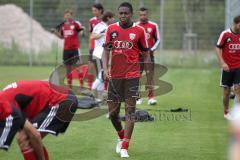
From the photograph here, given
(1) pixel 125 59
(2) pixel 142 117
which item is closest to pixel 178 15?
(2) pixel 142 117

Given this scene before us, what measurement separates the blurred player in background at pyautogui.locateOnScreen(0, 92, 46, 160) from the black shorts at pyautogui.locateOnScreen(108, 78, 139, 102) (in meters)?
2.57

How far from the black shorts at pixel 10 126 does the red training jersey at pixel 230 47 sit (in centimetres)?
641

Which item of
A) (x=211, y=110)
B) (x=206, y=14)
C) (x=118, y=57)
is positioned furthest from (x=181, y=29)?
(x=118, y=57)

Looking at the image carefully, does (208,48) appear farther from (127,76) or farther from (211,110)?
(127,76)

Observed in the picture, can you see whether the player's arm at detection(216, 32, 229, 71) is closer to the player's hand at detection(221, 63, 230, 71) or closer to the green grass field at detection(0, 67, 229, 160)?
the player's hand at detection(221, 63, 230, 71)

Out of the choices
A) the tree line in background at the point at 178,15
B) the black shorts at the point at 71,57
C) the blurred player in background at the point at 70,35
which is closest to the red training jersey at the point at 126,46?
the black shorts at the point at 71,57

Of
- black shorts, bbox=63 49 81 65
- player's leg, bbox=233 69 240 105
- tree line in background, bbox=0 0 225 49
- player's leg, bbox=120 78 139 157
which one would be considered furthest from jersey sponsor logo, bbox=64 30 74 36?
tree line in background, bbox=0 0 225 49

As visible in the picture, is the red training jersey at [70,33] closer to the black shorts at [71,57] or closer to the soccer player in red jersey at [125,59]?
the black shorts at [71,57]

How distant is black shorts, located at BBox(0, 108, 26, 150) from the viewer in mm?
5929

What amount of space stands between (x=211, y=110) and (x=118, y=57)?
16.9 ft

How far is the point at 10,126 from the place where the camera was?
5961 millimetres

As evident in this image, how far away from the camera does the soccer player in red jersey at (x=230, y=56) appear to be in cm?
1151

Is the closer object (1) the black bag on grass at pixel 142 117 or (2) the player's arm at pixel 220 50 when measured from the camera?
(1) the black bag on grass at pixel 142 117

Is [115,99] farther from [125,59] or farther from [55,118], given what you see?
[55,118]
